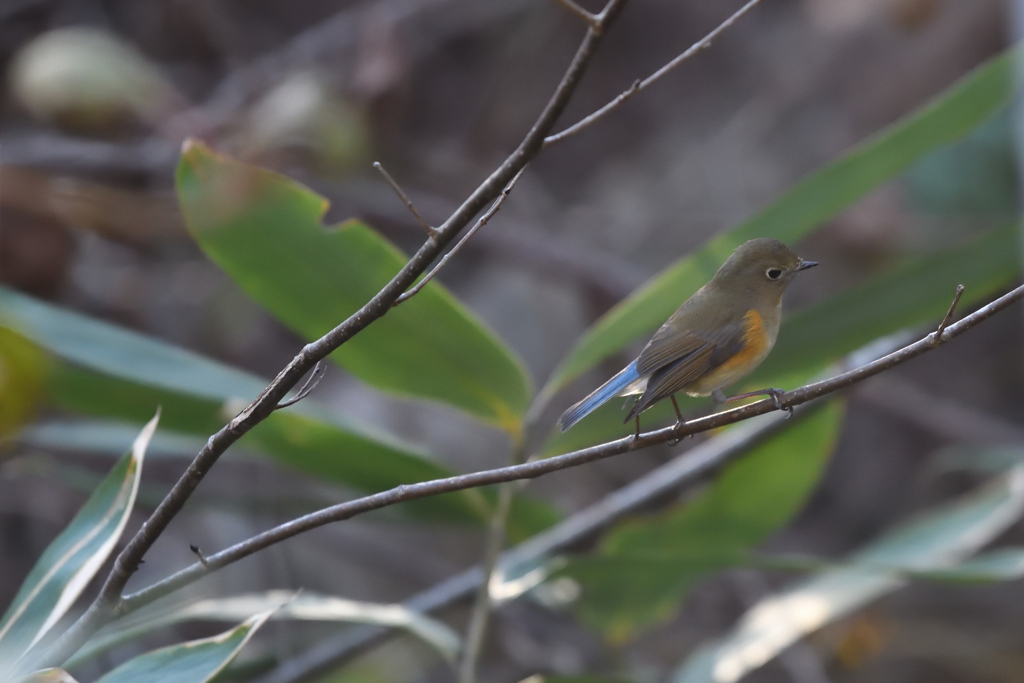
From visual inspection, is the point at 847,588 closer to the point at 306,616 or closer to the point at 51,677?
the point at 306,616

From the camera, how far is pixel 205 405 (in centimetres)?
216

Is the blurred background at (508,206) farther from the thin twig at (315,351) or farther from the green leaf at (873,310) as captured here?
the thin twig at (315,351)

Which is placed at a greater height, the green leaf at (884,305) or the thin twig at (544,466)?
the green leaf at (884,305)

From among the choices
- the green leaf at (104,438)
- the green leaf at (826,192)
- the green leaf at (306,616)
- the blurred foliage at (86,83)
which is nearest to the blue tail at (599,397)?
the green leaf at (826,192)

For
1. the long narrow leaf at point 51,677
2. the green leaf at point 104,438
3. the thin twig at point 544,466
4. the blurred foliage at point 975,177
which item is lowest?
the long narrow leaf at point 51,677

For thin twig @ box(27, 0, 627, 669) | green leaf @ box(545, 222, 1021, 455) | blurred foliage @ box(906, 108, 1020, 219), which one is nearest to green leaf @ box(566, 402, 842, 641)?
green leaf @ box(545, 222, 1021, 455)

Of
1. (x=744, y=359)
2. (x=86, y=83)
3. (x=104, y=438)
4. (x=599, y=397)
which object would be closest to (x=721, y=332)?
(x=744, y=359)

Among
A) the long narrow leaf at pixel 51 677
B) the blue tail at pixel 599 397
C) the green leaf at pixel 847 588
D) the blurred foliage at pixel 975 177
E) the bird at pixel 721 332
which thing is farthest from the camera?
the blurred foliage at pixel 975 177

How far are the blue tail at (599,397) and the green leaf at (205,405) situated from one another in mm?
566

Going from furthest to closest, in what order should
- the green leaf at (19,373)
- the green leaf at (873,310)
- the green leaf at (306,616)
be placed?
the green leaf at (19,373)
the green leaf at (873,310)
the green leaf at (306,616)

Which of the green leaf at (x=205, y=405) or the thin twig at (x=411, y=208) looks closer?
the thin twig at (x=411, y=208)

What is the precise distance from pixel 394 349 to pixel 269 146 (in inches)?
77.6

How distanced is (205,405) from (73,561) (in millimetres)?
830

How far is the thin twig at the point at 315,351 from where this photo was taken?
0.93m
